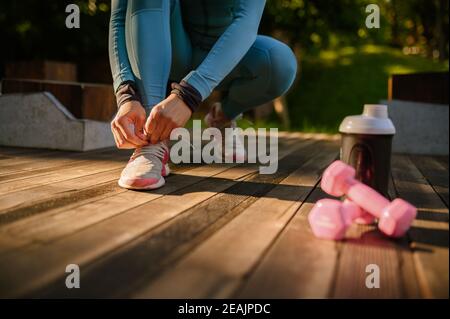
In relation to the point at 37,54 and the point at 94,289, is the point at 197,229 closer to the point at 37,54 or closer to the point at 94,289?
the point at 94,289

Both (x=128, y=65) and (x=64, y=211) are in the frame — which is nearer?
(x=64, y=211)

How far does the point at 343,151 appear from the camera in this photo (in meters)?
1.17

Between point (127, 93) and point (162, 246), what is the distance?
27.4 inches

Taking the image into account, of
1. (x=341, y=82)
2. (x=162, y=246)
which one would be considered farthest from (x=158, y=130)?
(x=341, y=82)

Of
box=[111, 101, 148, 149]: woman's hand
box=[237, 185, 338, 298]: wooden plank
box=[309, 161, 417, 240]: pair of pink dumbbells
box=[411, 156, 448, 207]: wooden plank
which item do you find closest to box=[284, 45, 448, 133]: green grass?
box=[411, 156, 448, 207]: wooden plank

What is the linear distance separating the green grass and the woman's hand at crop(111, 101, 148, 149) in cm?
623

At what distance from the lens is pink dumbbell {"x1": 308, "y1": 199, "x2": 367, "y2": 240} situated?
3.19 feet

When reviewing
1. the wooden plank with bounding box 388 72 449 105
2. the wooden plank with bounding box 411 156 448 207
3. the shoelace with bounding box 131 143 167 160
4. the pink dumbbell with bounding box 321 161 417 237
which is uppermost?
the wooden plank with bounding box 388 72 449 105

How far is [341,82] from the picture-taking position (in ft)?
30.4

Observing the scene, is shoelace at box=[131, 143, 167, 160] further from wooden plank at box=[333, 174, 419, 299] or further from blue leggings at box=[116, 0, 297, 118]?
wooden plank at box=[333, 174, 419, 299]
